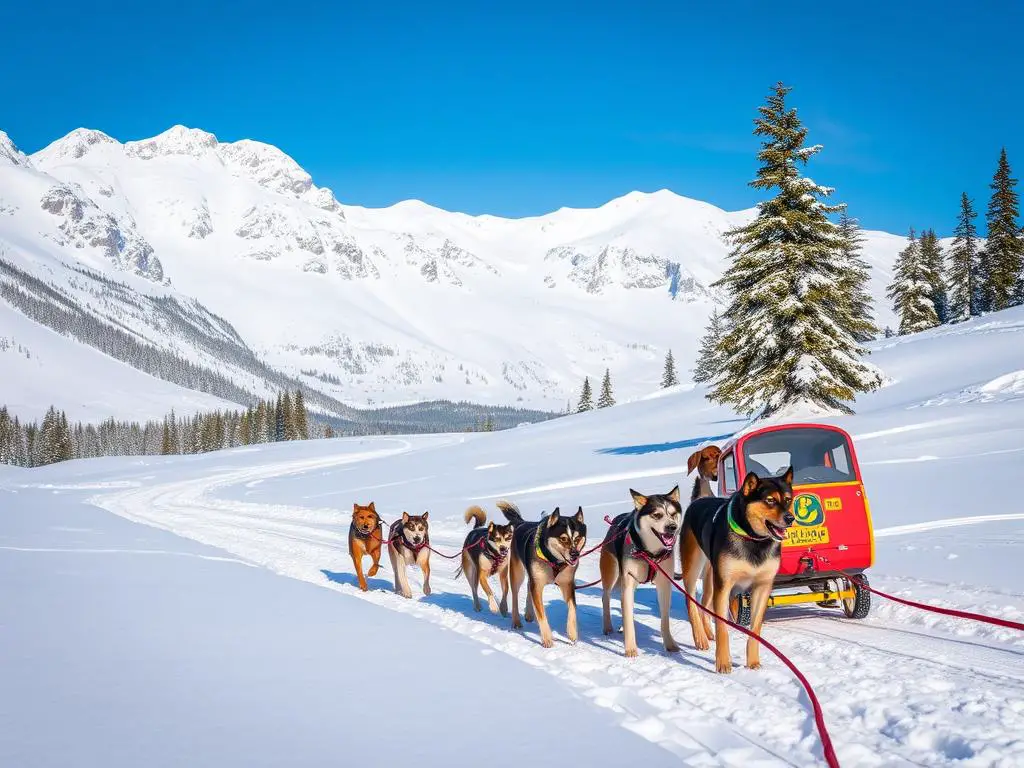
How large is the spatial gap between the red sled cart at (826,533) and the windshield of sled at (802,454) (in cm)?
1

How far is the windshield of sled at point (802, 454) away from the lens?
9.12 meters

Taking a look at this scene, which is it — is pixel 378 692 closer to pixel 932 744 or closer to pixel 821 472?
pixel 932 744

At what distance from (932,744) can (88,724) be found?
5883mm

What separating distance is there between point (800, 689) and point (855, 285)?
23413 millimetres

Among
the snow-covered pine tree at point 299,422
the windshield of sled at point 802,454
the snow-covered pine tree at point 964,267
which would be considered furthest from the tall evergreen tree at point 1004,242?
the snow-covered pine tree at point 299,422

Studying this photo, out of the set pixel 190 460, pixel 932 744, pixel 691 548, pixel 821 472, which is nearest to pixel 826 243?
pixel 821 472

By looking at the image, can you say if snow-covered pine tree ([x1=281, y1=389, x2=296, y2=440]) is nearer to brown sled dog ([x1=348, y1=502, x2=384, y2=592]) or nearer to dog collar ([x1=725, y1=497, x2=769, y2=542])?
brown sled dog ([x1=348, y1=502, x2=384, y2=592])

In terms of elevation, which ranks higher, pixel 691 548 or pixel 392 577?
pixel 691 548

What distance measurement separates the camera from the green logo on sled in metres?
8.62

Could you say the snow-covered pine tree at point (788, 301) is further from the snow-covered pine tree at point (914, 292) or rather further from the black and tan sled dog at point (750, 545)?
the snow-covered pine tree at point (914, 292)

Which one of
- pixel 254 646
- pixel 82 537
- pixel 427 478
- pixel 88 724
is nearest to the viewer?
pixel 88 724

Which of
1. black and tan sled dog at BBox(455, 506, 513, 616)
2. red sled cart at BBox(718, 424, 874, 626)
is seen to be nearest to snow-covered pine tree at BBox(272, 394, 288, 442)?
black and tan sled dog at BBox(455, 506, 513, 616)

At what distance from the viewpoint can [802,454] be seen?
9633 mm

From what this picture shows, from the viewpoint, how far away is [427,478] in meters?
35.8
